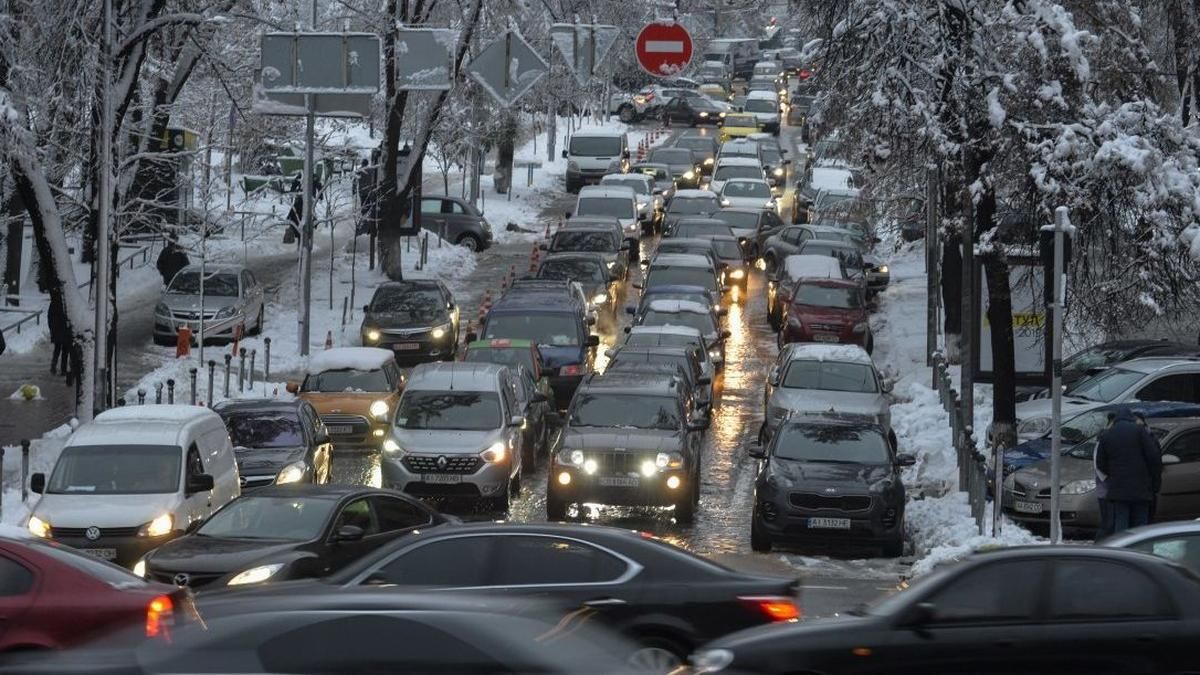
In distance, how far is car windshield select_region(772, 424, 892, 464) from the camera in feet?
68.1

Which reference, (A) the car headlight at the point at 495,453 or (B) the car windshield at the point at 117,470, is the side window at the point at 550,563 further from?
(A) the car headlight at the point at 495,453

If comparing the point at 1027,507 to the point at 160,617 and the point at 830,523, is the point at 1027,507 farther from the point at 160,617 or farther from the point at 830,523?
the point at 160,617

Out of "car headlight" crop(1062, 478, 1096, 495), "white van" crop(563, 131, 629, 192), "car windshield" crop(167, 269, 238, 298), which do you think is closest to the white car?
"white van" crop(563, 131, 629, 192)

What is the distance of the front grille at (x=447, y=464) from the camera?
2189 cm

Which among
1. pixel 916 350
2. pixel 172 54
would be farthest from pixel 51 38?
pixel 916 350

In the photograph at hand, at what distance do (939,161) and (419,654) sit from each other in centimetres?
1708

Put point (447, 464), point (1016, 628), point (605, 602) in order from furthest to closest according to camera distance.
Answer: point (447, 464) → point (605, 602) → point (1016, 628)

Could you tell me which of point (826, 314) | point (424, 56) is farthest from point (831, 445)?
point (826, 314)

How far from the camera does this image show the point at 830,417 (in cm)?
2208

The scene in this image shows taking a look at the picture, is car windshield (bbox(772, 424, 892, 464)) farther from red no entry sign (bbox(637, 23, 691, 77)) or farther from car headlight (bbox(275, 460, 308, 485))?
red no entry sign (bbox(637, 23, 691, 77))

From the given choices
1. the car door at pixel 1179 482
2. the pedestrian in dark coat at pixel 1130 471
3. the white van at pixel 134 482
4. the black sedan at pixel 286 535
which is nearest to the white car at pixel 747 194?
the car door at pixel 1179 482

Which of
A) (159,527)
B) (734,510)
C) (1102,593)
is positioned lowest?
(734,510)

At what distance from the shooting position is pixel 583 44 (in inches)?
983

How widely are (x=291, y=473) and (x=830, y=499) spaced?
254 inches
